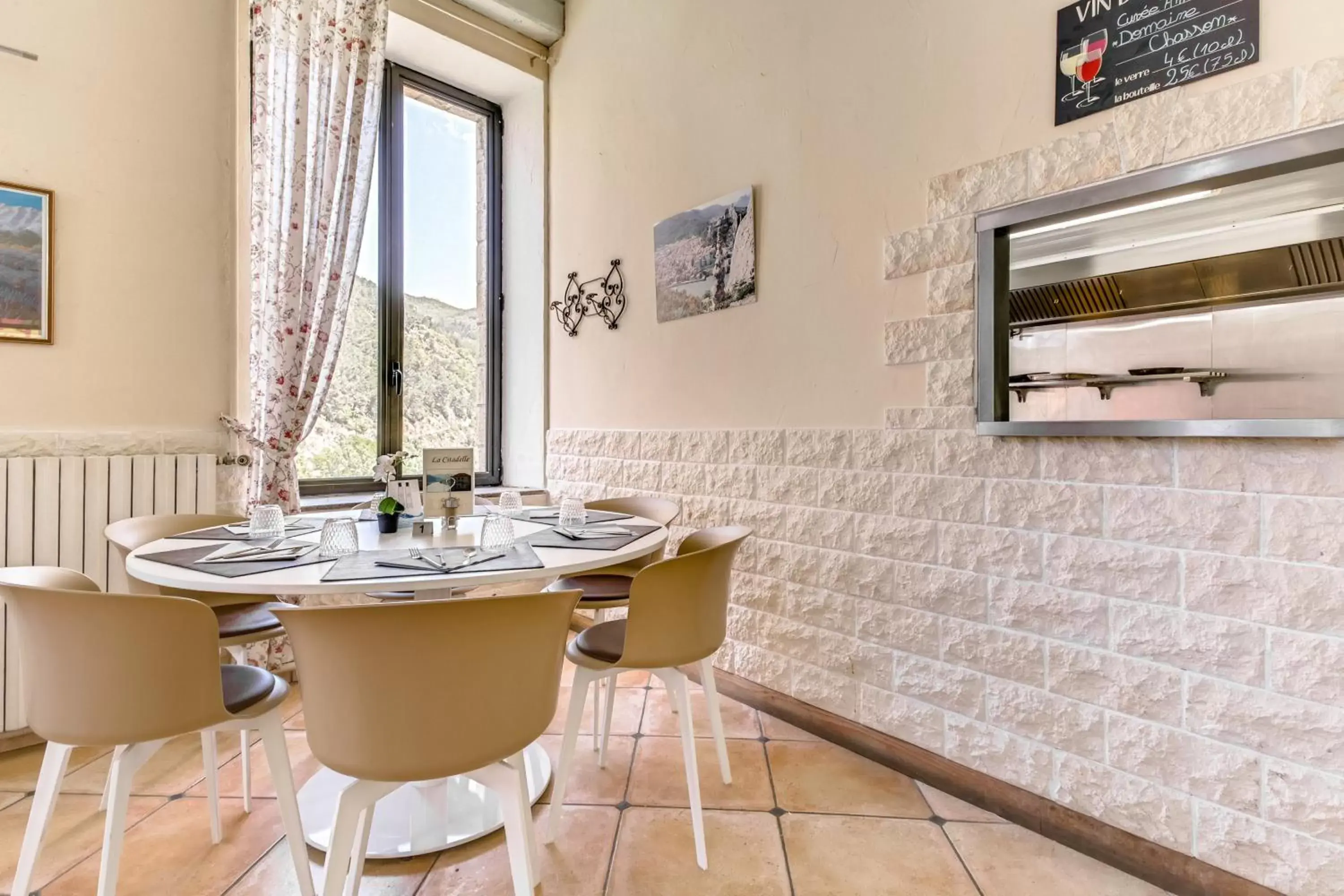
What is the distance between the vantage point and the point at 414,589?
4.33 ft

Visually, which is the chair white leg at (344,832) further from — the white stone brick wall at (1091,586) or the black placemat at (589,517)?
the white stone brick wall at (1091,586)

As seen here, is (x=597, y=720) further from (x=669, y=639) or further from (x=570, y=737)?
(x=669, y=639)

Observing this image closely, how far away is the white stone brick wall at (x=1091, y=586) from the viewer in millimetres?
1360

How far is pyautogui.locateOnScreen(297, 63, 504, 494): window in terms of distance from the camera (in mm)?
3412

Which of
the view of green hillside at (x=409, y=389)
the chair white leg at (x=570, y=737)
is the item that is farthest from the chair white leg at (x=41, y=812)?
the view of green hillside at (x=409, y=389)

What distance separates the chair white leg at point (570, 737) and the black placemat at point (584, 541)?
317mm

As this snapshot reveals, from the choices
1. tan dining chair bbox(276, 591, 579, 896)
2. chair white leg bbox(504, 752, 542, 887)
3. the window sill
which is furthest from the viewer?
the window sill

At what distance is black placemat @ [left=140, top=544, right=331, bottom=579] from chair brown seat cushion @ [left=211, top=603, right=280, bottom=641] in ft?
0.95

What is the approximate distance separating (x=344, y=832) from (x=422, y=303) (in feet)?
10.4

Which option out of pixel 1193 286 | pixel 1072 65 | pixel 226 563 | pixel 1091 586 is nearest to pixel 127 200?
pixel 226 563

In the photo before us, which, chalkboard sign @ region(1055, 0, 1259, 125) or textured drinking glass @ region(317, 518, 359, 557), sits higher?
chalkboard sign @ region(1055, 0, 1259, 125)

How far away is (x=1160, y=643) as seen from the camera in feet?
5.07

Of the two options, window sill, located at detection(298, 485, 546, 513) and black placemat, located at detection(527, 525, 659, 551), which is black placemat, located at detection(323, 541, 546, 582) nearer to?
black placemat, located at detection(527, 525, 659, 551)

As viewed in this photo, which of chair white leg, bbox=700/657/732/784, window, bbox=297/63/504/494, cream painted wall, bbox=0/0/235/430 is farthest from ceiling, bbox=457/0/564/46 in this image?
chair white leg, bbox=700/657/732/784
